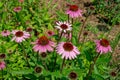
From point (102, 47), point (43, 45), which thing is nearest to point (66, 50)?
point (43, 45)

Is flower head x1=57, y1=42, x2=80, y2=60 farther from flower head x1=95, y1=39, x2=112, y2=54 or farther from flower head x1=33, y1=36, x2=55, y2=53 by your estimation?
flower head x1=95, y1=39, x2=112, y2=54

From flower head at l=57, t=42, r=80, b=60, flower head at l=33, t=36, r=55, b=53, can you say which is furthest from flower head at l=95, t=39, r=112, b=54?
flower head at l=33, t=36, r=55, b=53

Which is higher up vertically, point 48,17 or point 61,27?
point 61,27

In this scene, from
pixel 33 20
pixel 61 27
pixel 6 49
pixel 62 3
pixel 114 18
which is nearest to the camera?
pixel 61 27

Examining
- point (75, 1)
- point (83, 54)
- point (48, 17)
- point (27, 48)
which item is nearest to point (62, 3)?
point (75, 1)

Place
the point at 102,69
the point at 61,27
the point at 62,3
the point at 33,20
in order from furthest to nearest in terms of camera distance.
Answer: the point at 62,3, the point at 33,20, the point at 102,69, the point at 61,27

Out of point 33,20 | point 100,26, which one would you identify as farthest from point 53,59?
point 100,26

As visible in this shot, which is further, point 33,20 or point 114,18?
point 114,18

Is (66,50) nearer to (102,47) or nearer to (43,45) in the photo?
(43,45)

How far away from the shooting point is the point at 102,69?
3.27 meters

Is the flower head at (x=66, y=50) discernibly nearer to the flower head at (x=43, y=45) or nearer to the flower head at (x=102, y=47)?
the flower head at (x=43, y=45)

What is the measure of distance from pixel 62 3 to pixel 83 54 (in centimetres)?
209

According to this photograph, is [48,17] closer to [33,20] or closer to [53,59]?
[33,20]

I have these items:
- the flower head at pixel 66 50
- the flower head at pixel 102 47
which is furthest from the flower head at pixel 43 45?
the flower head at pixel 102 47
